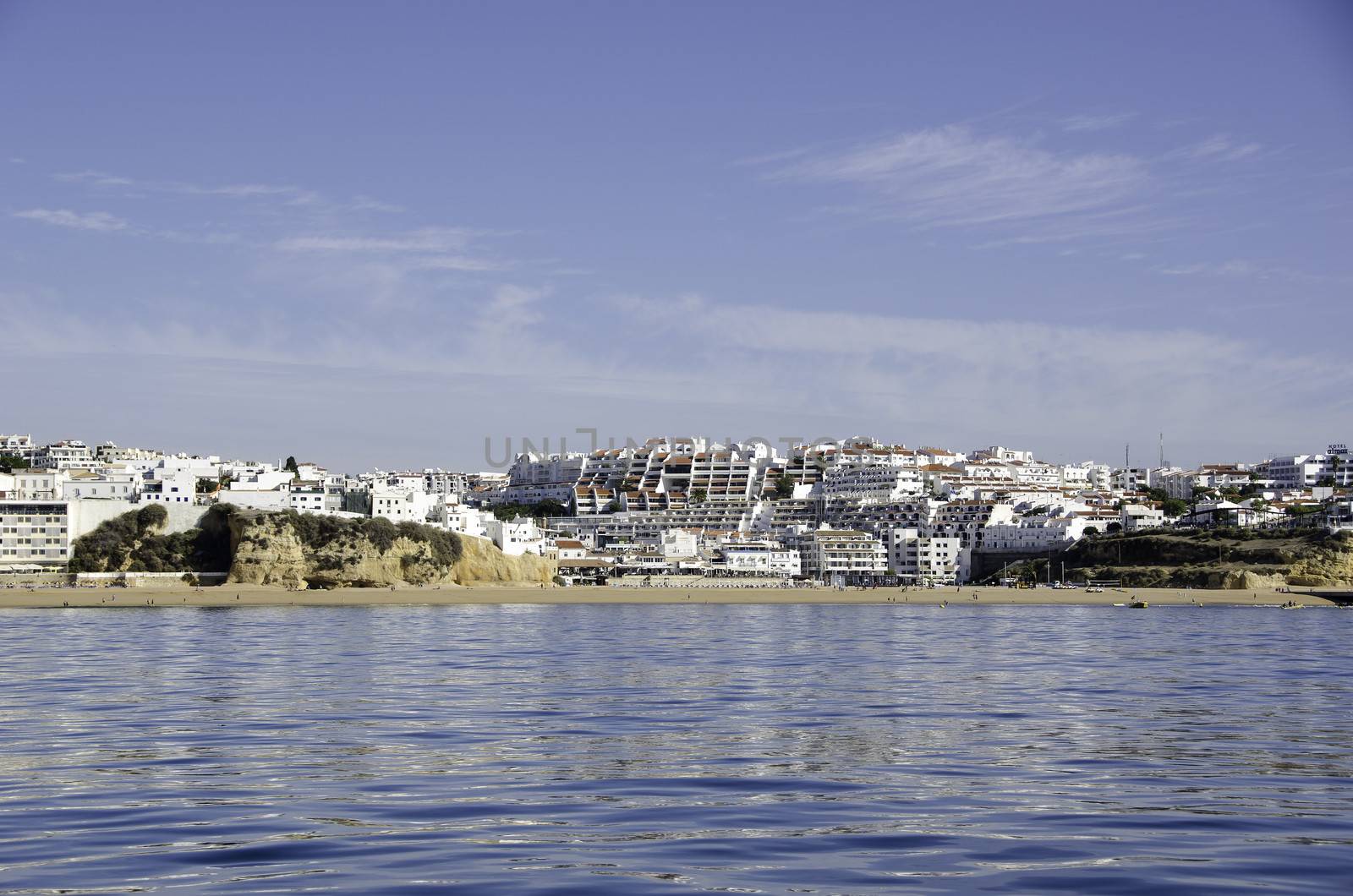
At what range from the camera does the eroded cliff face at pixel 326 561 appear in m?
79.7

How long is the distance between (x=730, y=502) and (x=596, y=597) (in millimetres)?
66043

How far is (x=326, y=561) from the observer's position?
81.2 metres

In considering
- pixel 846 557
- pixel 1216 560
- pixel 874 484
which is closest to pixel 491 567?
pixel 846 557

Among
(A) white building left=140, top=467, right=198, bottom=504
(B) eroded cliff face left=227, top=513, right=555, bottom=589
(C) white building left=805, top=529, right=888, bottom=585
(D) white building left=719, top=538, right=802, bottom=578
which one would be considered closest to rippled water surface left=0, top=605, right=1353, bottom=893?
(B) eroded cliff face left=227, top=513, right=555, bottom=589

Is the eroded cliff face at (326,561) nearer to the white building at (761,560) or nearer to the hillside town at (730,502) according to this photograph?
the hillside town at (730,502)

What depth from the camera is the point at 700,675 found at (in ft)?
82.3

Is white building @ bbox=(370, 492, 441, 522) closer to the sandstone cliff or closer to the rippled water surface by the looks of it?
the sandstone cliff

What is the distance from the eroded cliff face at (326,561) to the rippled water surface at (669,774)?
5122 cm

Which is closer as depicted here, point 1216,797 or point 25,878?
point 25,878

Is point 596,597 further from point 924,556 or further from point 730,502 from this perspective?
point 730,502

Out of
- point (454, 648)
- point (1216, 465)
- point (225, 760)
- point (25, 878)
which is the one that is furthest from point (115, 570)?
point (1216, 465)

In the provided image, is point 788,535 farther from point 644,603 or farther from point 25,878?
point 25,878

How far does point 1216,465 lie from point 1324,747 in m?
161

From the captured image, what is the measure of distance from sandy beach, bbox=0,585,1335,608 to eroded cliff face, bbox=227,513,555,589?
1.65 m
